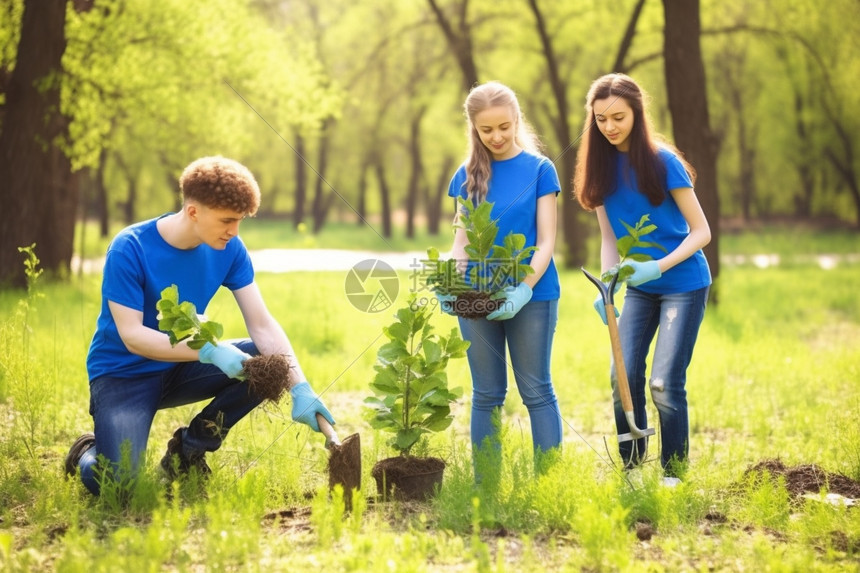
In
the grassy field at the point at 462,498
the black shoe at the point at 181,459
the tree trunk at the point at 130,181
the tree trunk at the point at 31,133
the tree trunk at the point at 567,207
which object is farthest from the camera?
the tree trunk at the point at 130,181

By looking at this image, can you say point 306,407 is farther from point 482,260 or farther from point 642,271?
point 642,271

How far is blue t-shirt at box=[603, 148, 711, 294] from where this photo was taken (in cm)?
371

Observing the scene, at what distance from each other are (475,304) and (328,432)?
81 centimetres

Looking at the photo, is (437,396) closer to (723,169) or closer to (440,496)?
(440,496)

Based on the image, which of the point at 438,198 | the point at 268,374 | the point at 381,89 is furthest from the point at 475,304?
the point at 438,198

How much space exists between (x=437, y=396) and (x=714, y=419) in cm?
250

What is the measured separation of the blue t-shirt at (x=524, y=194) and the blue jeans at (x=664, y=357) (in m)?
→ 0.44

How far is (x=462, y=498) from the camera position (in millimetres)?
3305

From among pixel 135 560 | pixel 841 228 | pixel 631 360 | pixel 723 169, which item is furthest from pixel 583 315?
pixel 723 169

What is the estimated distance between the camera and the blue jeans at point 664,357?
368 centimetres

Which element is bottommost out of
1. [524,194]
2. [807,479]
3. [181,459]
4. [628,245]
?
[807,479]

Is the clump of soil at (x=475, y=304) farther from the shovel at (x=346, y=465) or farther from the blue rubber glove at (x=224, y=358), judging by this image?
the blue rubber glove at (x=224, y=358)

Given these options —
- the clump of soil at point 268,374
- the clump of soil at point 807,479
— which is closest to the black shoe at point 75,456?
the clump of soil at point 268,374

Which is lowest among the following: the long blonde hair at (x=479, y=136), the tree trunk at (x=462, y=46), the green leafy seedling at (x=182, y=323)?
the green leafy seedling at (x=182, y=323)
